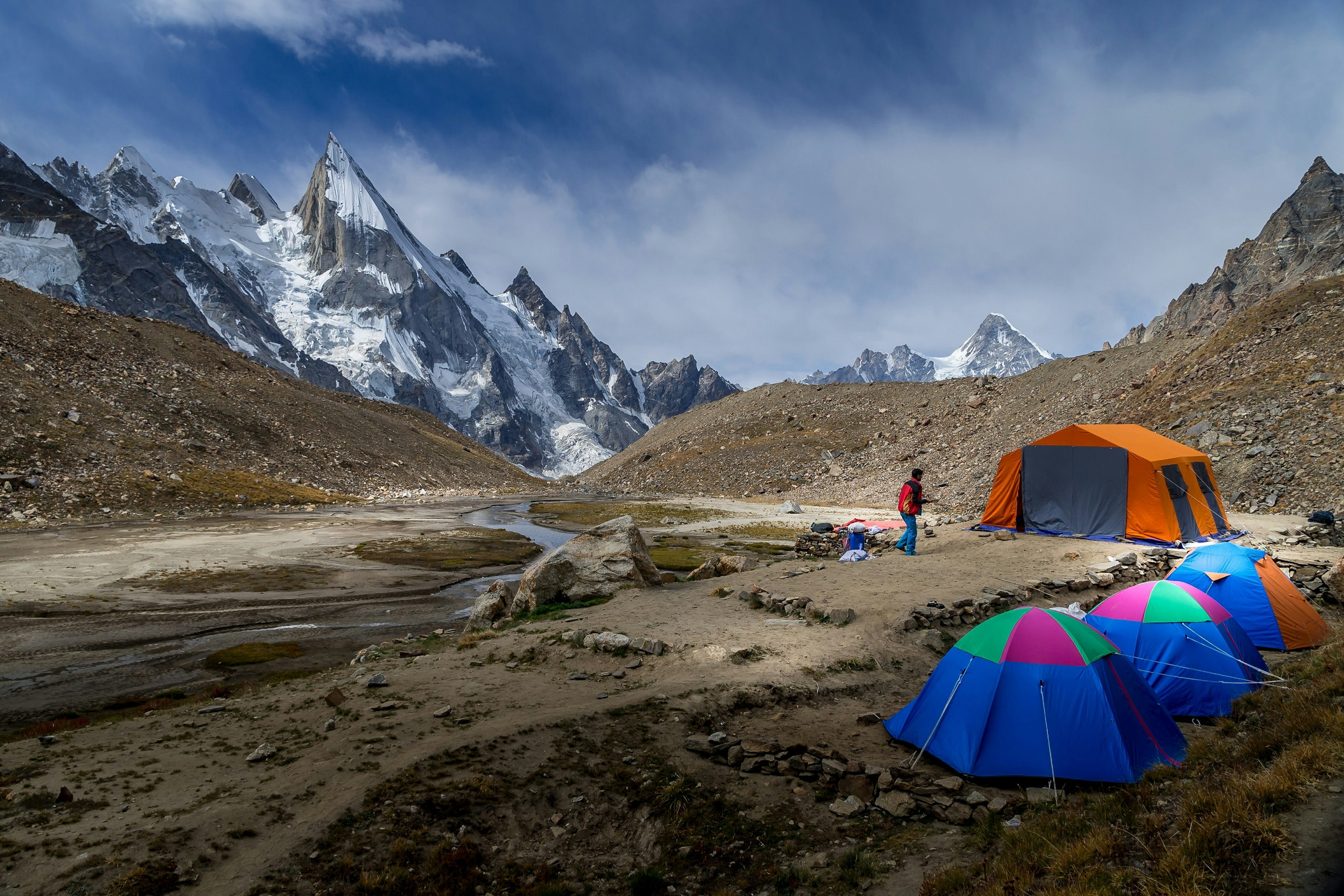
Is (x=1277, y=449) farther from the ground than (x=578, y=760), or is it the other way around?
(x=1277, y=449)

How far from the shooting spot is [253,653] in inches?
649

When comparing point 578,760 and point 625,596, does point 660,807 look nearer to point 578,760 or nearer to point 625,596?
point 578,760

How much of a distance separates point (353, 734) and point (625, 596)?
1050cm

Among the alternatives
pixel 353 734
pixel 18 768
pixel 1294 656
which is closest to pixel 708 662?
pixel 353 734

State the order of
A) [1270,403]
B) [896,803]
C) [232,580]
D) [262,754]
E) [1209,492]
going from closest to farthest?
[896,803], [262,754], [1209,492], [232,580], [1270,403]

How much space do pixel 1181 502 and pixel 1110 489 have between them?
235 centimetres

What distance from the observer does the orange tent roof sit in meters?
23.0

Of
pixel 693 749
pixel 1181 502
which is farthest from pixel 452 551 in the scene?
pixel 1181 502

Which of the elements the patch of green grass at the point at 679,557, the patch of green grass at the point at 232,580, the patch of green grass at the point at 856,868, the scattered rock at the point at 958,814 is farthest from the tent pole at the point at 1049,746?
the patch of green grass at the point at 232,580

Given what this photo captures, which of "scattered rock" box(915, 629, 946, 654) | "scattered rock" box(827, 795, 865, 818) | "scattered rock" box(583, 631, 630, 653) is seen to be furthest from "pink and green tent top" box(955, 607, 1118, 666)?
"scattered rock" box(583, 631, 630, 653)

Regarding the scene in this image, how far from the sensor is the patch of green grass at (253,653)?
51.7 feet

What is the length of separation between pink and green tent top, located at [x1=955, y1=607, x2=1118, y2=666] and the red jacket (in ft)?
39.2

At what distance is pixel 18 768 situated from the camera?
8.24m

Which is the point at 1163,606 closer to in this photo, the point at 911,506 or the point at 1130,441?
the point at 911,506
